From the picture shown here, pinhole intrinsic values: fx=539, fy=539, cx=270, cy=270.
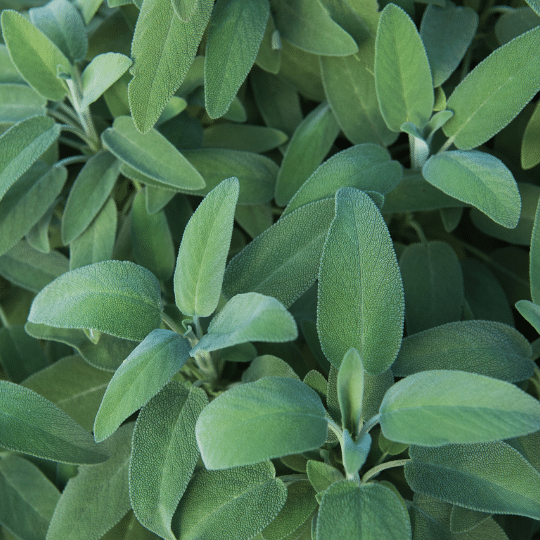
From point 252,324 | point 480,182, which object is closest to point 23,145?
point 252,324

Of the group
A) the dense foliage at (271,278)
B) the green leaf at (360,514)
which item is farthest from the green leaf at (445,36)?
the green leaf at (360,514)

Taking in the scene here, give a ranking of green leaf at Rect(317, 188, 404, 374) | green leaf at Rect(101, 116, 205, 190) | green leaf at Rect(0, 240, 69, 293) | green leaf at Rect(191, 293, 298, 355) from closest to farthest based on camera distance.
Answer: green leaf at Rect(191, 293, 298, 355) → green leaf at Rect(317, 188, 404, 374) → green leaf at Rect(101, 116, 205, 190) → green leaf at Rect(0, 240, 69, 293)

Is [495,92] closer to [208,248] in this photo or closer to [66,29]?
[208,248]

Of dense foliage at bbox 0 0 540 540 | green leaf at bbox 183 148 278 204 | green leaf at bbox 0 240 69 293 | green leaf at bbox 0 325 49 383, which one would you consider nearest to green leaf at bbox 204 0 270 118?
dense foliage at bbox 0 0 540 540

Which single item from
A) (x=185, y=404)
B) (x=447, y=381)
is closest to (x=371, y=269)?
(x=447, y=381)

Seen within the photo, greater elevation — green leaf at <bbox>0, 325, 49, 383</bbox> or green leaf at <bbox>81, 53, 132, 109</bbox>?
green leaf at <bbox>81, 53, 132, 109</bbox>

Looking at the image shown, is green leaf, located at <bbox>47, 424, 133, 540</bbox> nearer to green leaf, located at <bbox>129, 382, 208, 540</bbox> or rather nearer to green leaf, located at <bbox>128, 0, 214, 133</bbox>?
green leaf, located at <bbox>129, 382, 208, 540</bbox>
